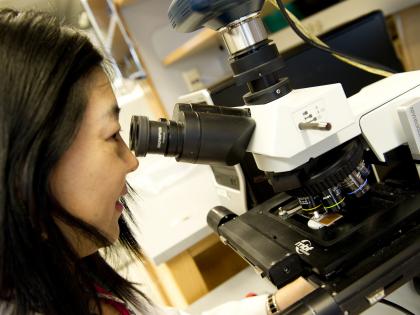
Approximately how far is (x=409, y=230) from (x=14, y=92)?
0.54m

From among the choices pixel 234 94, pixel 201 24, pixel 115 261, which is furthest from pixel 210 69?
pixel 201 24

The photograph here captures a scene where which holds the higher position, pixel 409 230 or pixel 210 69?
pixel 210 69

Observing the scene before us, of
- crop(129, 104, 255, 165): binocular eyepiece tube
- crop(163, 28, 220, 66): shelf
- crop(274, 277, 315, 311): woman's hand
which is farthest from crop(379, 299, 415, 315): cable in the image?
crop(163, 28, 220, 66): shelf

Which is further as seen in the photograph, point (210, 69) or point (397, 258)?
point (210, 69)

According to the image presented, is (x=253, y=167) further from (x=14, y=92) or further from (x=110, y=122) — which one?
(x=14, y=92)

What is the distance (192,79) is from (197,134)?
155 cm

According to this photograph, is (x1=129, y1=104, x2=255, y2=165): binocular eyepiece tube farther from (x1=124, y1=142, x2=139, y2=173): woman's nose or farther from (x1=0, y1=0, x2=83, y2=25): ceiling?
(x1=0, y1=0, x2=83, y2=25): ceiling

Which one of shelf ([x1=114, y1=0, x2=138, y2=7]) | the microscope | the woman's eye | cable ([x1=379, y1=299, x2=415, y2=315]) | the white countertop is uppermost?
shelf ([x1=114, y1=0, x2=138, y2=7])

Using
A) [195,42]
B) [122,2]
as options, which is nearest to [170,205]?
[195,42]

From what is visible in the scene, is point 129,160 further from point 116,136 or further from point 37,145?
point 37,145

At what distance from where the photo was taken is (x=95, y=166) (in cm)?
50

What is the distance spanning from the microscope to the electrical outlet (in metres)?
1.45

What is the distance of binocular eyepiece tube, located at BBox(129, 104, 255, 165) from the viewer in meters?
0.46

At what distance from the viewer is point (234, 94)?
87 cm
